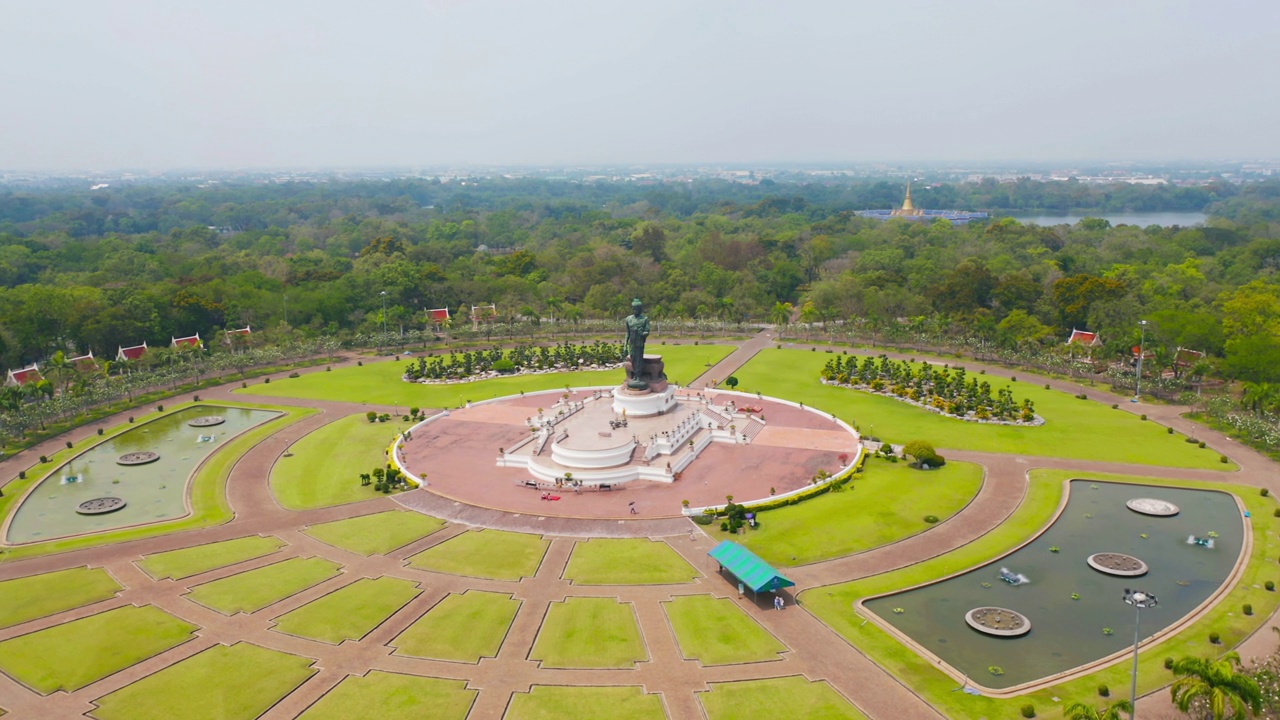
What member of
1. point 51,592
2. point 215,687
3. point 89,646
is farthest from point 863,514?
point 51,592

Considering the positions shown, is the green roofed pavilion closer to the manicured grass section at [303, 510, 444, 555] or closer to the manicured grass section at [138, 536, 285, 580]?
the manicured grass section at [303, 510, 444, 555]

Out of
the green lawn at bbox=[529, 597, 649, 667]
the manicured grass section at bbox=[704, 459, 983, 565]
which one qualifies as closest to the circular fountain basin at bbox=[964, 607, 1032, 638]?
the manicured grass section at bbox=[704, 459, 983, 565]

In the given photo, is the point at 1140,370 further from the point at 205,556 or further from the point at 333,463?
the point at 205,556

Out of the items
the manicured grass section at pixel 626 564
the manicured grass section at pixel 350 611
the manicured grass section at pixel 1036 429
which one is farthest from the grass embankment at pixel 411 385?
the manicured grass section at pixel 350 611

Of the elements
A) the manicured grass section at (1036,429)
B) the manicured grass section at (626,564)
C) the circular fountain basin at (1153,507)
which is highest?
the manicured grass section at (1036,429)

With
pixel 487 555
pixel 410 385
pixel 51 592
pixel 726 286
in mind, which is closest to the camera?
pixel 51 592

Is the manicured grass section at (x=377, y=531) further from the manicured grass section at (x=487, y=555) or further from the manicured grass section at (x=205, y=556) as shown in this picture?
the manicured grass section at (x=205, y=556)
